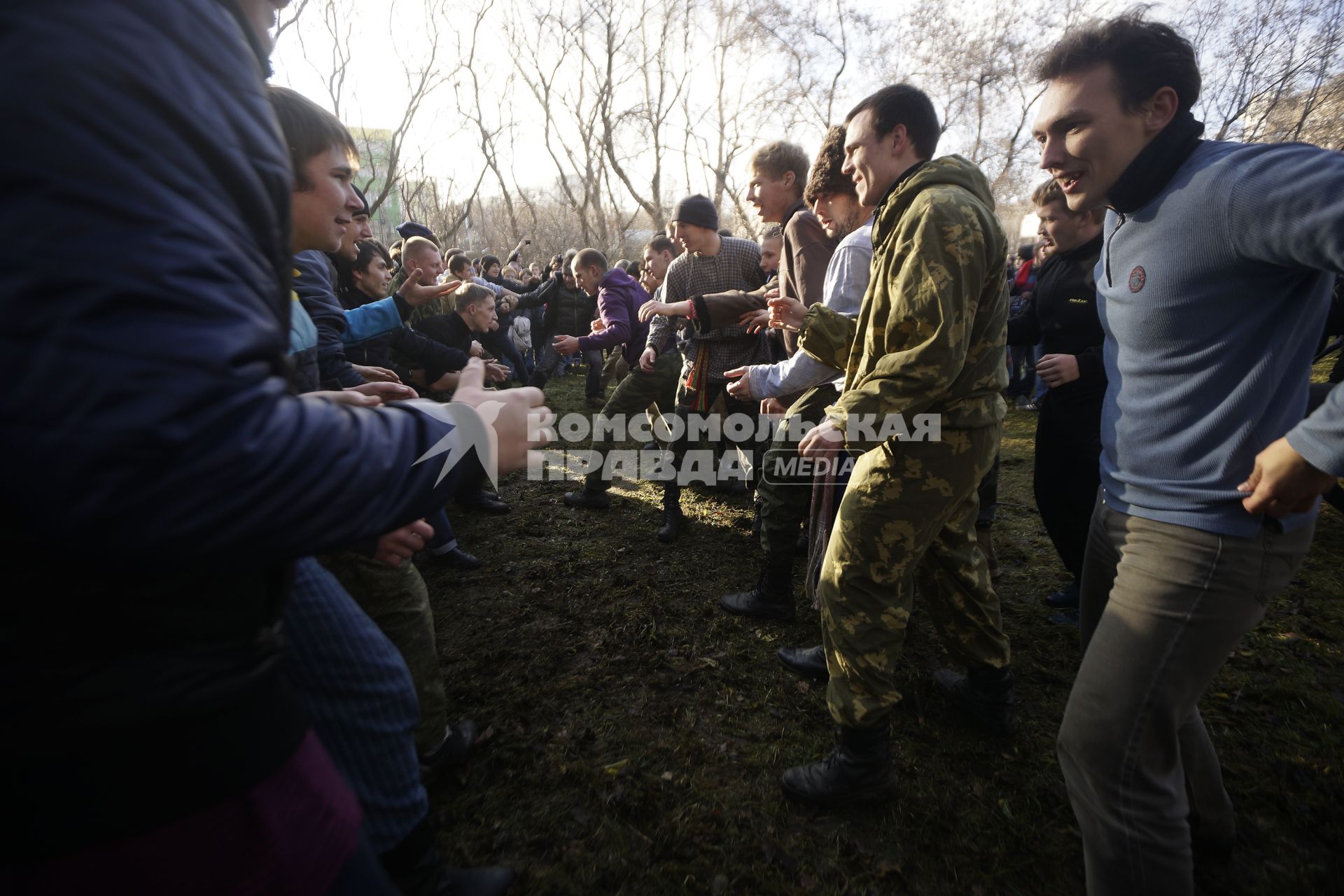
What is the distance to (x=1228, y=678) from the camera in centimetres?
279

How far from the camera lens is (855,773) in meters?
2.13

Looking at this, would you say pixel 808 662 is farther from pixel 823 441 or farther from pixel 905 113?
pixel 905 113

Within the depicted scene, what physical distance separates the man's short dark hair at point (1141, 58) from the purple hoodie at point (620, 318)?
4272mm

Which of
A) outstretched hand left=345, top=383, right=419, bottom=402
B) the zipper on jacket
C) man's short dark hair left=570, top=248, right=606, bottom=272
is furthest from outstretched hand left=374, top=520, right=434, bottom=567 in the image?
man's short dark hair left=570, top=248, right=606, bottom=272

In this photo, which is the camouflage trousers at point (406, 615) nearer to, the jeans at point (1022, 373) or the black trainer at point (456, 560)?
the black trainer at point (456, 560)

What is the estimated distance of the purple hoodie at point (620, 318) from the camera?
18.7ft

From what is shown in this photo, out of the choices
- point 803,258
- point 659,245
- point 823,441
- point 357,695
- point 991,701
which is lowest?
point 991,701

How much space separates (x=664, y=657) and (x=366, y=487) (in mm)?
2578

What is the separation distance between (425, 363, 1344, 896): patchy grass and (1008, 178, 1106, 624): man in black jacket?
25.5 inches

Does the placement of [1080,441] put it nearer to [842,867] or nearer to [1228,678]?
[1228,678]

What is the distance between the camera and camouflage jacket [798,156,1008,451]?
183 centimetres

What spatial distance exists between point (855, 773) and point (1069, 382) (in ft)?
7.17

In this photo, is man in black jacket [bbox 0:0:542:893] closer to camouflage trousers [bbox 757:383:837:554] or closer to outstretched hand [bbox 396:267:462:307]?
camouflage trousers [bbox 757:383:837:554]

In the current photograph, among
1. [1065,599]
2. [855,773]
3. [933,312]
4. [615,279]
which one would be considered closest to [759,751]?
[855,773]
